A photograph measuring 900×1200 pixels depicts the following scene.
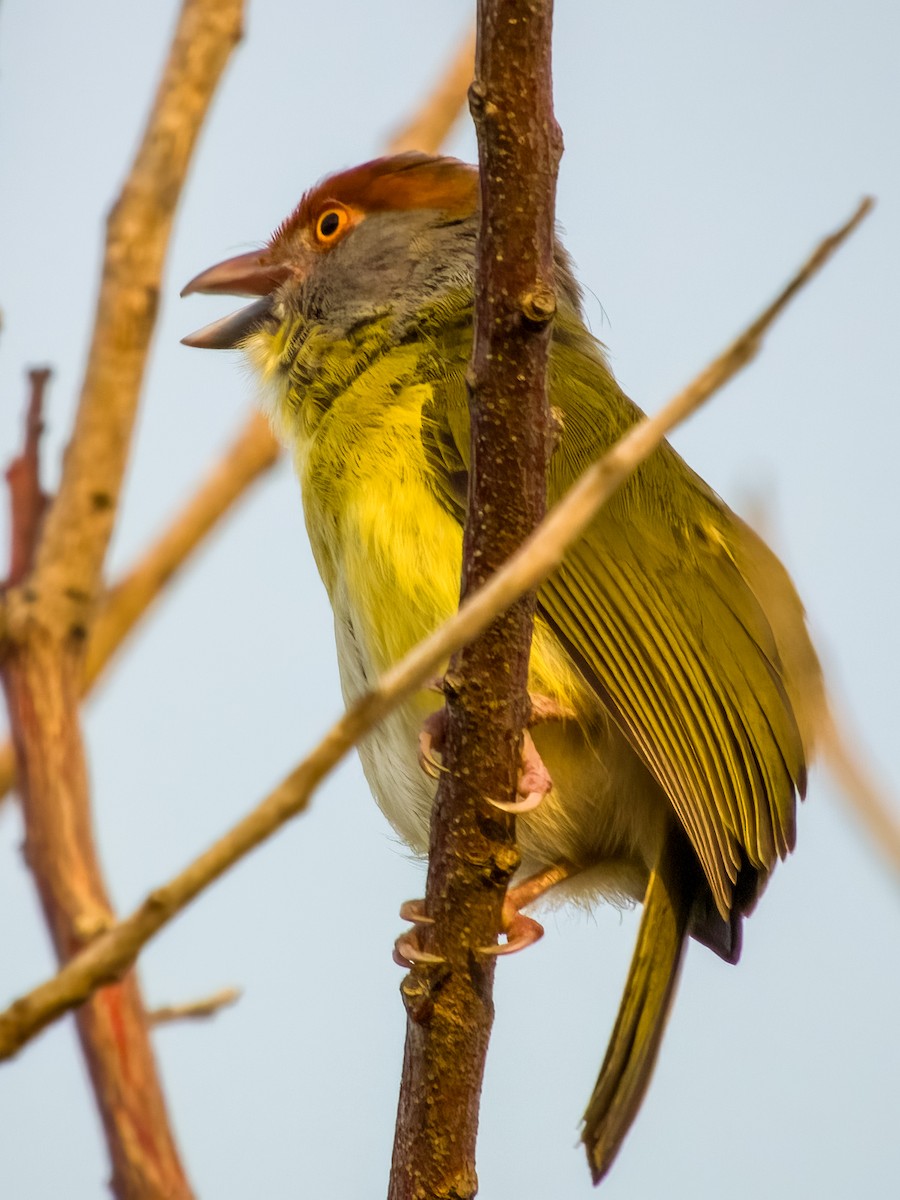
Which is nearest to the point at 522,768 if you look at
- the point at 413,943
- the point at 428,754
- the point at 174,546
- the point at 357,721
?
the point at 428,754

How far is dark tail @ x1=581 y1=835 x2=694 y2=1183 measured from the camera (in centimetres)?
310

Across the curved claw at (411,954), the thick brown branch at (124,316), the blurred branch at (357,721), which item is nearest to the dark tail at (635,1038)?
the curved claw at (411,954)

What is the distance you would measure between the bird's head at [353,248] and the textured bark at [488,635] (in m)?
1.85

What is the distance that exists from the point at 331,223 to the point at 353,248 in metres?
0.18

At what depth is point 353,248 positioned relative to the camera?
14.1ft

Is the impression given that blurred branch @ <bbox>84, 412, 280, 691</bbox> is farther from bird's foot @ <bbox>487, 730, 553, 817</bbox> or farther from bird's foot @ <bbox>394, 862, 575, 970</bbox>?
bird's foot @ <bbox>487, 730, 553, 817</bbox>

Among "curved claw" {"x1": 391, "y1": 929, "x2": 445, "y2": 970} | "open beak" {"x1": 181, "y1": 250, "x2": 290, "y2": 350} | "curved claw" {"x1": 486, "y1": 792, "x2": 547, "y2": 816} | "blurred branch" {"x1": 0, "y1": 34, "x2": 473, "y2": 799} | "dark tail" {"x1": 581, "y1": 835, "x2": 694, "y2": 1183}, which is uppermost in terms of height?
"open beak" {"x1": 181, "y1": 250, "x2": 290, "y2": 350}

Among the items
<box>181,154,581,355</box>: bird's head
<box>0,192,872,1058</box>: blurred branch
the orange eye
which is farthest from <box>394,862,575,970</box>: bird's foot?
the orange eye

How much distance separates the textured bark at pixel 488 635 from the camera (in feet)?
6.98

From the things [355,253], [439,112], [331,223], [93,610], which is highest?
[439,112]

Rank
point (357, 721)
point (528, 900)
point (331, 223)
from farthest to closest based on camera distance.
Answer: point (331, 223), point (528, 900), point (357, 721)

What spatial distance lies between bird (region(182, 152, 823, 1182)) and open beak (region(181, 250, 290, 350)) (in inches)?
13.7

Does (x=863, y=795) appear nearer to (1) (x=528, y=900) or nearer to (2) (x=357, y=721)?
(2) (x=357, y=721)

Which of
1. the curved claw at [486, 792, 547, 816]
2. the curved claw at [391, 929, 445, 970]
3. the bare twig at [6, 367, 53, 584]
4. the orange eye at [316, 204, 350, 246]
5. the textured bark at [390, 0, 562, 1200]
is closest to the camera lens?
the textured bark at [390, 0, 562, 1200]
